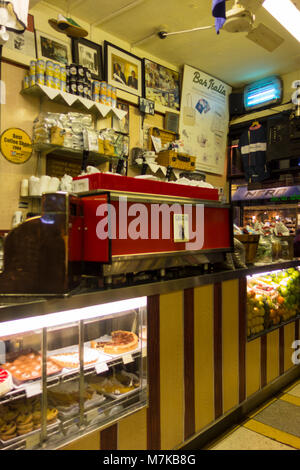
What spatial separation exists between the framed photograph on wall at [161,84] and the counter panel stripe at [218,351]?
3.38 meters

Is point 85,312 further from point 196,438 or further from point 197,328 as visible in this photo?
point 196,438

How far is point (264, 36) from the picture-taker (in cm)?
328

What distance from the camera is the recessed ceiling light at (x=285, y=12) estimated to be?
9.59 ft

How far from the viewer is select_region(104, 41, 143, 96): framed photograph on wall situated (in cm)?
440

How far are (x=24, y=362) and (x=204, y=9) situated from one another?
4173mm

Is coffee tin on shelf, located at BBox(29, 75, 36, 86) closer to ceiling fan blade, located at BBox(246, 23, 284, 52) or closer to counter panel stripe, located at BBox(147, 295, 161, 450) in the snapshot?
ceiling fan blade, located at BBox(246, 23, 284, 52)

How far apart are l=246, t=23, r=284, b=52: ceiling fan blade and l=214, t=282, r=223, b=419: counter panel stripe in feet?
7.77

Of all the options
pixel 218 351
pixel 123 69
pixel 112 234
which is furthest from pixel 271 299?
pixel 123 69

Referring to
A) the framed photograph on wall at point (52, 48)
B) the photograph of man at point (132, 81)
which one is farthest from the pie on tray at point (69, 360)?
the photograph of man at point (132, 81)

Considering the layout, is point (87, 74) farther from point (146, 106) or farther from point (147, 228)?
point (147, 228)

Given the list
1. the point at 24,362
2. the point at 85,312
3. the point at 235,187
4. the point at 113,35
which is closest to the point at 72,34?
the point at 113,35

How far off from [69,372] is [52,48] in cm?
355

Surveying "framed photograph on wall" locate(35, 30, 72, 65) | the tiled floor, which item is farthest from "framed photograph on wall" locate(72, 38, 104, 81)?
the tiled floor
